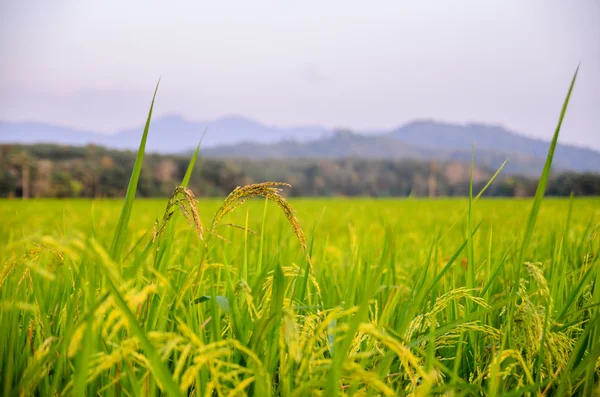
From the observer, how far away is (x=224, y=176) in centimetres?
7062

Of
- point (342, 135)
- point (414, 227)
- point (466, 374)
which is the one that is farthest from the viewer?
point (342, 135)

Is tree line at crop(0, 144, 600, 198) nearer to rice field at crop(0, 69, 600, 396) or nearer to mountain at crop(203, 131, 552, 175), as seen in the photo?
rice field at crop(0, 69, 600, 396)

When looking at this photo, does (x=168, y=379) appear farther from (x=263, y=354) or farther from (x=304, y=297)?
(x=304, y=297)

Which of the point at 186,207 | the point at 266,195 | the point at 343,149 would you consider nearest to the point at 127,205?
the point at 186,207

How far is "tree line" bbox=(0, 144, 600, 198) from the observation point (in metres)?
47.6

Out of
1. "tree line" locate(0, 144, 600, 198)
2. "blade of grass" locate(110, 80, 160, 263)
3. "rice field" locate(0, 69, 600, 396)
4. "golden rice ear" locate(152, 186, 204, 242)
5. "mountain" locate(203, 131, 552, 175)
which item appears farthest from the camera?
"mountain" locate(203, 131, 552, 175)

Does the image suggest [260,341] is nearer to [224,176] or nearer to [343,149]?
[224,176]

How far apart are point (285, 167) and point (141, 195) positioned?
3661cm

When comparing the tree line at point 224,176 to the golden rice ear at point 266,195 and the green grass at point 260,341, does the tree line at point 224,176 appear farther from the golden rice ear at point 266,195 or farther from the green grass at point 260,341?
the golden rice ear at point 266,195


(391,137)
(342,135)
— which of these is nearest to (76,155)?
(342,135)

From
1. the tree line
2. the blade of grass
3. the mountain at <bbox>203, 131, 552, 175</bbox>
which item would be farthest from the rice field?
the mountain at <bbox>203, 131, 552, 175</bbox>

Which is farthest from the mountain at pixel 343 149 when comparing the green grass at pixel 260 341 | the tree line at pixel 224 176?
the green grass at pixel 260 341

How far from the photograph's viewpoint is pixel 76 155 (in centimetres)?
6625

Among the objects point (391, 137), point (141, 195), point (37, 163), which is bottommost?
point (141, 195)
